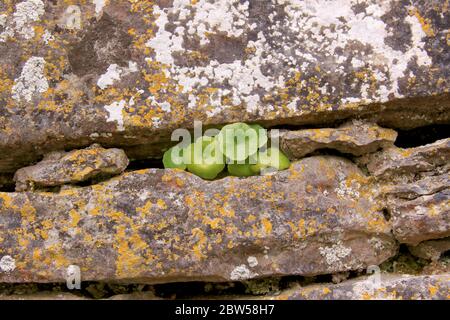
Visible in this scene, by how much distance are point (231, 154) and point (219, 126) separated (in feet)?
0.42

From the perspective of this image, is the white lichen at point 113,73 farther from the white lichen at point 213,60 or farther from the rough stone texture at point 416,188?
the rough stone texture at point 416,188

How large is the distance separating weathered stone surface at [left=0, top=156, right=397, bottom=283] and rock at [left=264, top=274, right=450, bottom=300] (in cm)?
8

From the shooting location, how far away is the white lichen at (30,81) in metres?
2.26

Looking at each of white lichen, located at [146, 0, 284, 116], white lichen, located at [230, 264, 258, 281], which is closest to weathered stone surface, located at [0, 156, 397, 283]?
white lichen, located at [230, 264, 258, 281]

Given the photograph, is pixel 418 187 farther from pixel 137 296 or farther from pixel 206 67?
pixel 137 296

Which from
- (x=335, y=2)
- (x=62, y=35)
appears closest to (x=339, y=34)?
(x=335, y=2)

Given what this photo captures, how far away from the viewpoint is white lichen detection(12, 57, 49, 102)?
2.26 m

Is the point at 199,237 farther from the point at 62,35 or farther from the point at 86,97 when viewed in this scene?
the point at 62,35

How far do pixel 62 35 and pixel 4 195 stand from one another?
0.71 m

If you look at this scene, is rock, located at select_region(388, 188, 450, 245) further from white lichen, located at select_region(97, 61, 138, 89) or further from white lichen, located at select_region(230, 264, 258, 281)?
white lichen, located at select_region(97, 61, 138, 89)

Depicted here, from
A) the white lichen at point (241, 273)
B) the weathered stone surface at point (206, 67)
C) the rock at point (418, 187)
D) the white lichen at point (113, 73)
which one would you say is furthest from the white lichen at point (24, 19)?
the rock at point (418, 187)

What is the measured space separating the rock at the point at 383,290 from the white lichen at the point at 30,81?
4.22 ft

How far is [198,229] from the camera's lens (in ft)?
7.09

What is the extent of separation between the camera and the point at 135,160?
95.7 inches
